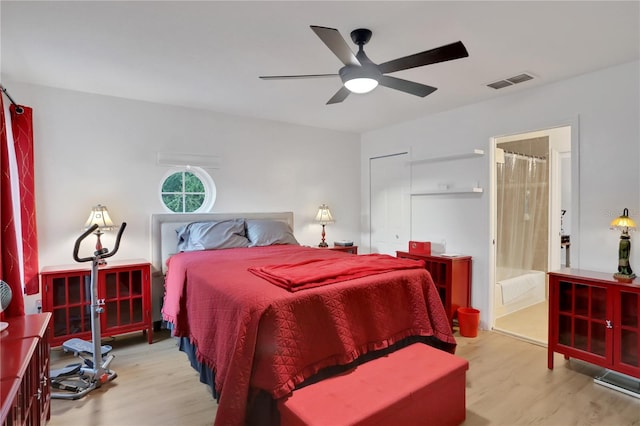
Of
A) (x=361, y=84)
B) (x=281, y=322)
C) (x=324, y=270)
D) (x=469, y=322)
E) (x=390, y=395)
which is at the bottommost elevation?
(x=469, y=322)

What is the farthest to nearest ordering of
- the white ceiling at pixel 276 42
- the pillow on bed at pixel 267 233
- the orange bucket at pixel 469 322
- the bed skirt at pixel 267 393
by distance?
the pillow on bed at pixel 267 233
the orange bucket at pixel 469 322
the white ceiling at pixel 276 42
the bed skirt at pixel 267 393

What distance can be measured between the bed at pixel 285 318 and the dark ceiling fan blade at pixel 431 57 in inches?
49.9

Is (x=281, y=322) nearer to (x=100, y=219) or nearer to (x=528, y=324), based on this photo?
(x=100, y=219)

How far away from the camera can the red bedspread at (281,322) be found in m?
1.68

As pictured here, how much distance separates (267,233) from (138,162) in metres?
1.50

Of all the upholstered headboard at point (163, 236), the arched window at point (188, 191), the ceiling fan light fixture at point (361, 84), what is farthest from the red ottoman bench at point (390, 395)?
the arched window at point (188, 191)

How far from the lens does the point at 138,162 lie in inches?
139

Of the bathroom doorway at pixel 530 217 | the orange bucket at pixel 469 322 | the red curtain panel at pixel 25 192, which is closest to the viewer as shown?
the red curtain panel at pixel 25 192

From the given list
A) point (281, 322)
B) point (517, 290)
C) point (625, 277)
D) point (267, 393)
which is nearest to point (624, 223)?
point (625, 277)

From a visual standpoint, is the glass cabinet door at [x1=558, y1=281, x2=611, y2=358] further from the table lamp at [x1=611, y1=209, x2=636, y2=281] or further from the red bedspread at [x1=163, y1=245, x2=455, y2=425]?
the red bedspread at [x1=163, y1=245, x2=455, y2=425]

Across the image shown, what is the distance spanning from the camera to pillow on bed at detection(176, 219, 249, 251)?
3432 millimetres

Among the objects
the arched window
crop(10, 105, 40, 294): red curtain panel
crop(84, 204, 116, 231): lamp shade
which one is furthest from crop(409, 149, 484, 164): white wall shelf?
crop(10, 105, 40, 294): red curtain panel

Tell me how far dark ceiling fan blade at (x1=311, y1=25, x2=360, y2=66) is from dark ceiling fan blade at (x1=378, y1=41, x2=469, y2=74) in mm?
211

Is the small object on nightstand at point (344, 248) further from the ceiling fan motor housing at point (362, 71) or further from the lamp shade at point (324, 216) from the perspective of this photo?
the ceiling fan motor housing at point (362, 71)
